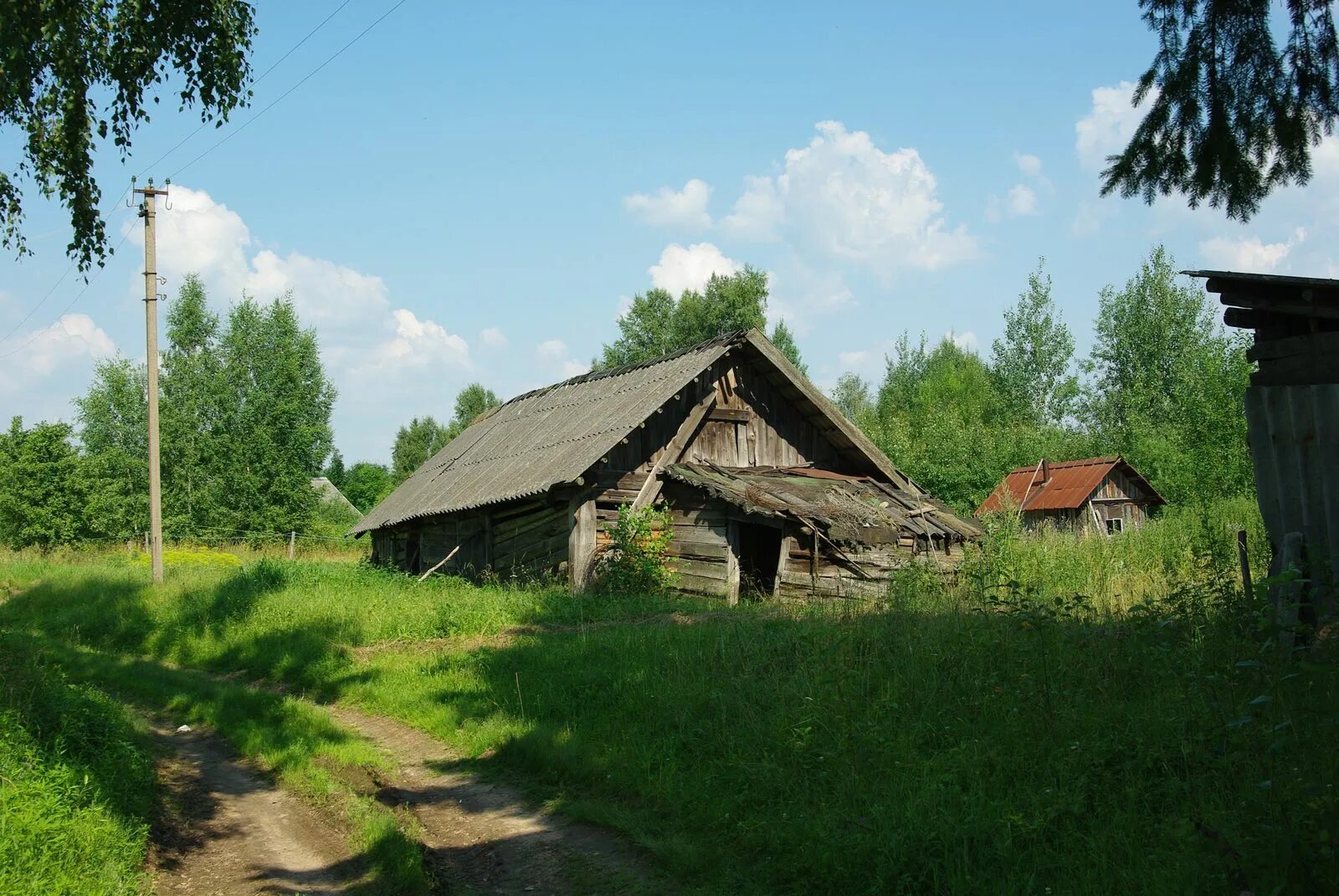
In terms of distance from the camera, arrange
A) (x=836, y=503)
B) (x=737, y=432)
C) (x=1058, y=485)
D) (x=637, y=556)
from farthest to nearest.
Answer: (x=1058, y=485) → (x=737, y=432) → (x=836, y=503) → (x=637, y=556)

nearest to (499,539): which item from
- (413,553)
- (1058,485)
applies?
(413,553)

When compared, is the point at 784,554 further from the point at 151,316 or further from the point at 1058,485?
the point at 1058,485

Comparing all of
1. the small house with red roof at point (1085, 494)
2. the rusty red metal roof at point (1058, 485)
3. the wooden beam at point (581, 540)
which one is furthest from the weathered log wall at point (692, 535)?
the small house with red roof at point (1085, 494)

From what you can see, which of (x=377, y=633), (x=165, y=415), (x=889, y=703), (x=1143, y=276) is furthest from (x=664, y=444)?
(x=1143, y=276)

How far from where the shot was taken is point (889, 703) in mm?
6863

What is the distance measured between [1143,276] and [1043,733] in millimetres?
51308

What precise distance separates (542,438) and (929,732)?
50.7 feet

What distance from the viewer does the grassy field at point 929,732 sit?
15.8 ft

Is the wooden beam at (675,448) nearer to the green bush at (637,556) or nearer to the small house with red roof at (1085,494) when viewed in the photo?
the green bush at (637,556)

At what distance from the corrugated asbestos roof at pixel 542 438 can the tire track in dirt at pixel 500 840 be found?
28.1 ft

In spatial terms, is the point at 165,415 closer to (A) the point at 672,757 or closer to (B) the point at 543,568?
(B) the point at 543,568

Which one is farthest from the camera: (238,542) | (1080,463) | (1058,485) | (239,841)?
(238,542)

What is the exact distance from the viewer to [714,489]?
1723 cm

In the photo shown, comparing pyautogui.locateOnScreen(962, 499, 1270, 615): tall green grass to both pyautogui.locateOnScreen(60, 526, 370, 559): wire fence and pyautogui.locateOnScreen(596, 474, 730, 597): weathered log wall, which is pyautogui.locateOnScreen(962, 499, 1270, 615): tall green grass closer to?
pyautogui.locateOnScreen(596, 474, 730, 597): weathered log wall
